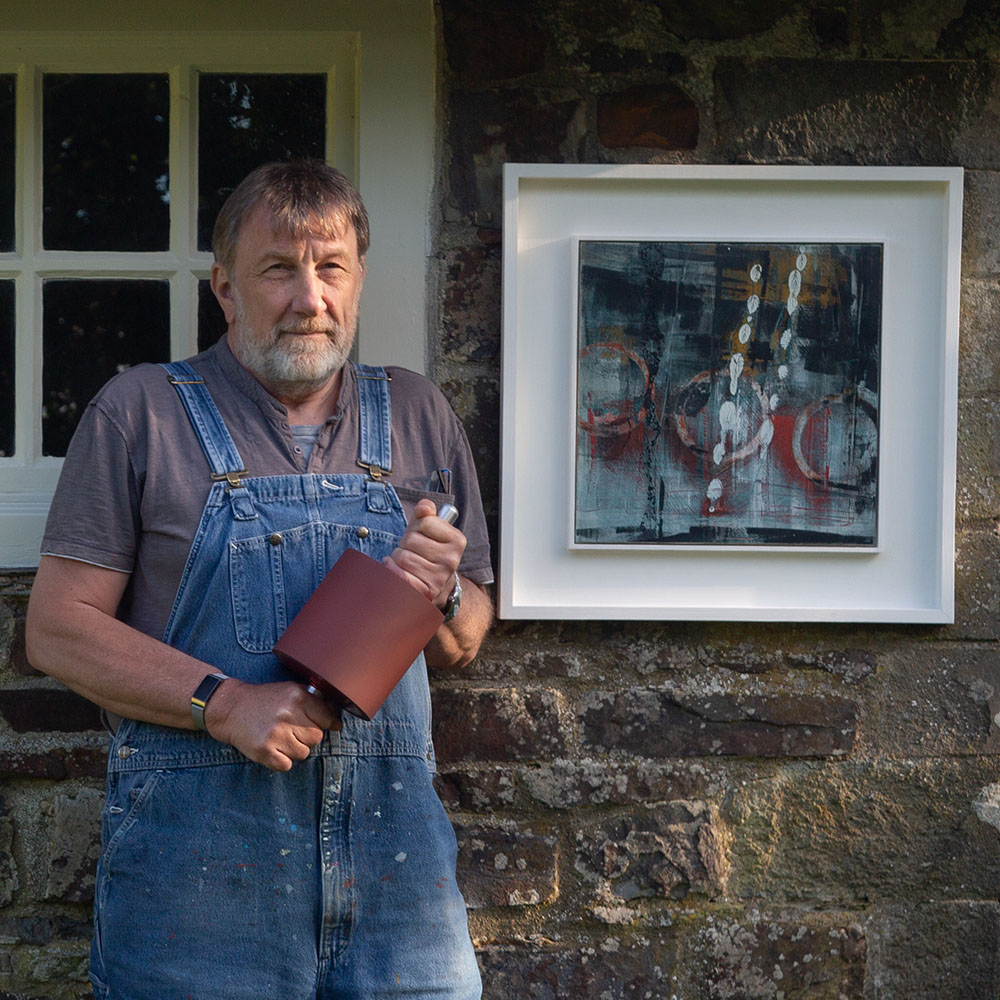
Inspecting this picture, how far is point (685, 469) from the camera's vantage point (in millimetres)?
2301

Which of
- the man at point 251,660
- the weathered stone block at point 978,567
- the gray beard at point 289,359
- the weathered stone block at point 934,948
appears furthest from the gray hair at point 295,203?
the weathered stone block at point 934,948

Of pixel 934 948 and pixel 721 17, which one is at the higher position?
pixel 721 17

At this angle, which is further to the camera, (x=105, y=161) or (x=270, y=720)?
(x=105, y=161)

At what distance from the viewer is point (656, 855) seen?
2.30 meters

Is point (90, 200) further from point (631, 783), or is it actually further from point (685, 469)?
point (631, 783)

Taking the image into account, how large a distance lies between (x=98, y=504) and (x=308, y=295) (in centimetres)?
50

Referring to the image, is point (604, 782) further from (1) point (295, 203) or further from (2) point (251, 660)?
(1) point (295, 203)

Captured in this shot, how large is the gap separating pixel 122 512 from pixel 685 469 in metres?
1.13

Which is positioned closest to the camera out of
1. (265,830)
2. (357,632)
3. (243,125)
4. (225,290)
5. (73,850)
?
(357,632)

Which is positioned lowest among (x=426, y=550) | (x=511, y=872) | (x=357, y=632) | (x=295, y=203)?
(x=511, y=872)

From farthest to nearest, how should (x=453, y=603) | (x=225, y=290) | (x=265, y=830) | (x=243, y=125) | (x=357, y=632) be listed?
(x=243, y=125) → (x=225, y=290) → (x=453, y=603) → (x=265, y=830) → (x=357, y=632)

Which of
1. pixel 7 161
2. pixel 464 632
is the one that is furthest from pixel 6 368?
pixel 464 632

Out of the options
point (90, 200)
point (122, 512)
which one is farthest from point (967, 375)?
point (90, 200)

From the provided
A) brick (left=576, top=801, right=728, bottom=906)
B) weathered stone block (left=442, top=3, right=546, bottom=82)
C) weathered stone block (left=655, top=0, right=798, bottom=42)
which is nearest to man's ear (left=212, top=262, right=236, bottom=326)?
weathered stone block (left=442, top=3, right=546, bottom=82)
